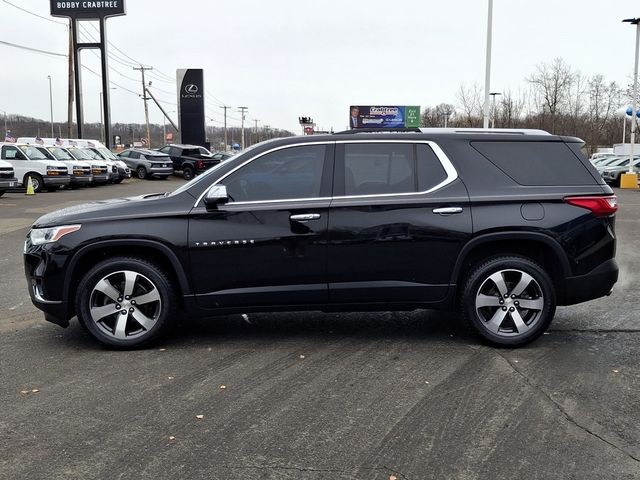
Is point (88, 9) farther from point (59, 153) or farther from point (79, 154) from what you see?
point (59, 153)

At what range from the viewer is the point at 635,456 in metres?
3.39

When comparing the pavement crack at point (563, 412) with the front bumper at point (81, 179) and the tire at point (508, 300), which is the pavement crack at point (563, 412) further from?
the front bumper at point (81, 179)

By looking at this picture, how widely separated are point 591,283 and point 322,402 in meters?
2.60

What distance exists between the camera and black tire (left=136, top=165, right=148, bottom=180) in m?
37.6

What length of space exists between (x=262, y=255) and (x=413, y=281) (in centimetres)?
125

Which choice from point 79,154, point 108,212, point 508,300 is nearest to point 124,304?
point 108,212

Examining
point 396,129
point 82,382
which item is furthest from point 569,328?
point 82,382

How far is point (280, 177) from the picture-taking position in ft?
17.0

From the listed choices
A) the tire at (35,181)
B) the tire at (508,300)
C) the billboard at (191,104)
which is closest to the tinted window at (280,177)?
the tire at (508,300)

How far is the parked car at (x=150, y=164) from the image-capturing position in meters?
37.0

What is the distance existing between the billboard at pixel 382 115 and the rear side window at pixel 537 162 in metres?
59.8

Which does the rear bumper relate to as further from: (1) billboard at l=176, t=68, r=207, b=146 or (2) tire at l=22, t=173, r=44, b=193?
(1) billboard at l=176, t=68, r=207, b=146

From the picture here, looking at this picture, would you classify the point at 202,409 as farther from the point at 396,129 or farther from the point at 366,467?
the point at 396,129

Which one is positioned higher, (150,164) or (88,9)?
(88,9)
